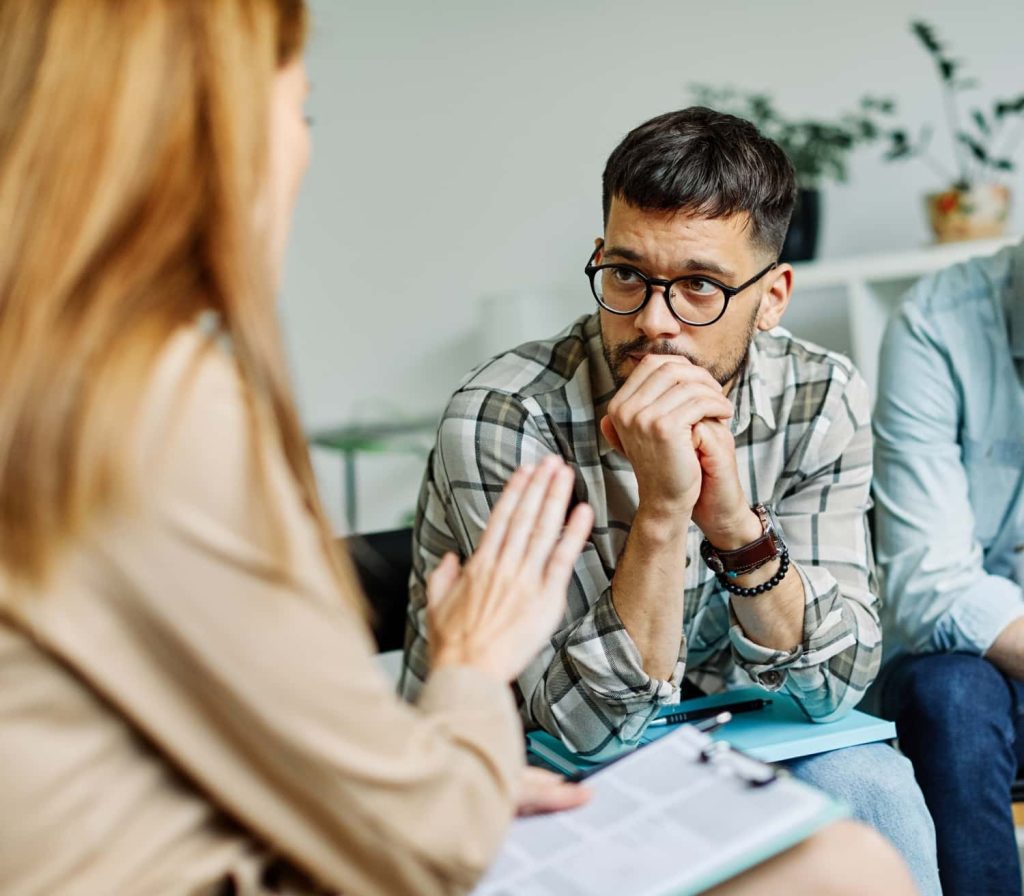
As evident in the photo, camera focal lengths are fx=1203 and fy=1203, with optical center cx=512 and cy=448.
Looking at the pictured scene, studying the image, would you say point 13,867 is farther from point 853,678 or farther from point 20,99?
point 853,678

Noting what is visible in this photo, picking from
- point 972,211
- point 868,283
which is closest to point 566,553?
point 868,283

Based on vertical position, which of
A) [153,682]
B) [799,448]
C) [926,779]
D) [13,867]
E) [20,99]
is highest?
[20,99]

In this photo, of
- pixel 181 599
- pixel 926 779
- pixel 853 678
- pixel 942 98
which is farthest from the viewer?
pixel 942 98

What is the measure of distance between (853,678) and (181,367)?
3.41ft

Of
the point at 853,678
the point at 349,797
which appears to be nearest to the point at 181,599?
the point at 349,797

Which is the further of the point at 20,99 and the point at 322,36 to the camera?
the point at 322,36

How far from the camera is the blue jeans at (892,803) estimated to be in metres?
1.38

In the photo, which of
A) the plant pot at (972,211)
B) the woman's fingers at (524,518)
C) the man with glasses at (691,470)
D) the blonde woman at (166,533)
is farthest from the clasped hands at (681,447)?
the plant pot at (972,211)

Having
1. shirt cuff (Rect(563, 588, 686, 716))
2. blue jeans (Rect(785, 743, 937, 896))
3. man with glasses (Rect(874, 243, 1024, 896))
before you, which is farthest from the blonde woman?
man with glasses (Rect(874, 243, 1024, 896))

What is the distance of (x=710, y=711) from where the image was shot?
4.93 ft

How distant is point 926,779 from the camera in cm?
168

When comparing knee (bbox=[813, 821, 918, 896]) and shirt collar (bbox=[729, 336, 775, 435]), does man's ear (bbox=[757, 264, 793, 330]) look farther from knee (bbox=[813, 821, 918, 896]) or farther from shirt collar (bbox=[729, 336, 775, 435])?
knee (bbox=[813, 821, 918, 896])

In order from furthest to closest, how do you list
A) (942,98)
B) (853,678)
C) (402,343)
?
(402,343)
(942,98)
(853,678)

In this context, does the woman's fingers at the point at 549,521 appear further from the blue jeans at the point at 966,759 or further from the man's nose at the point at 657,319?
the blue jeans at the point at 966,759
